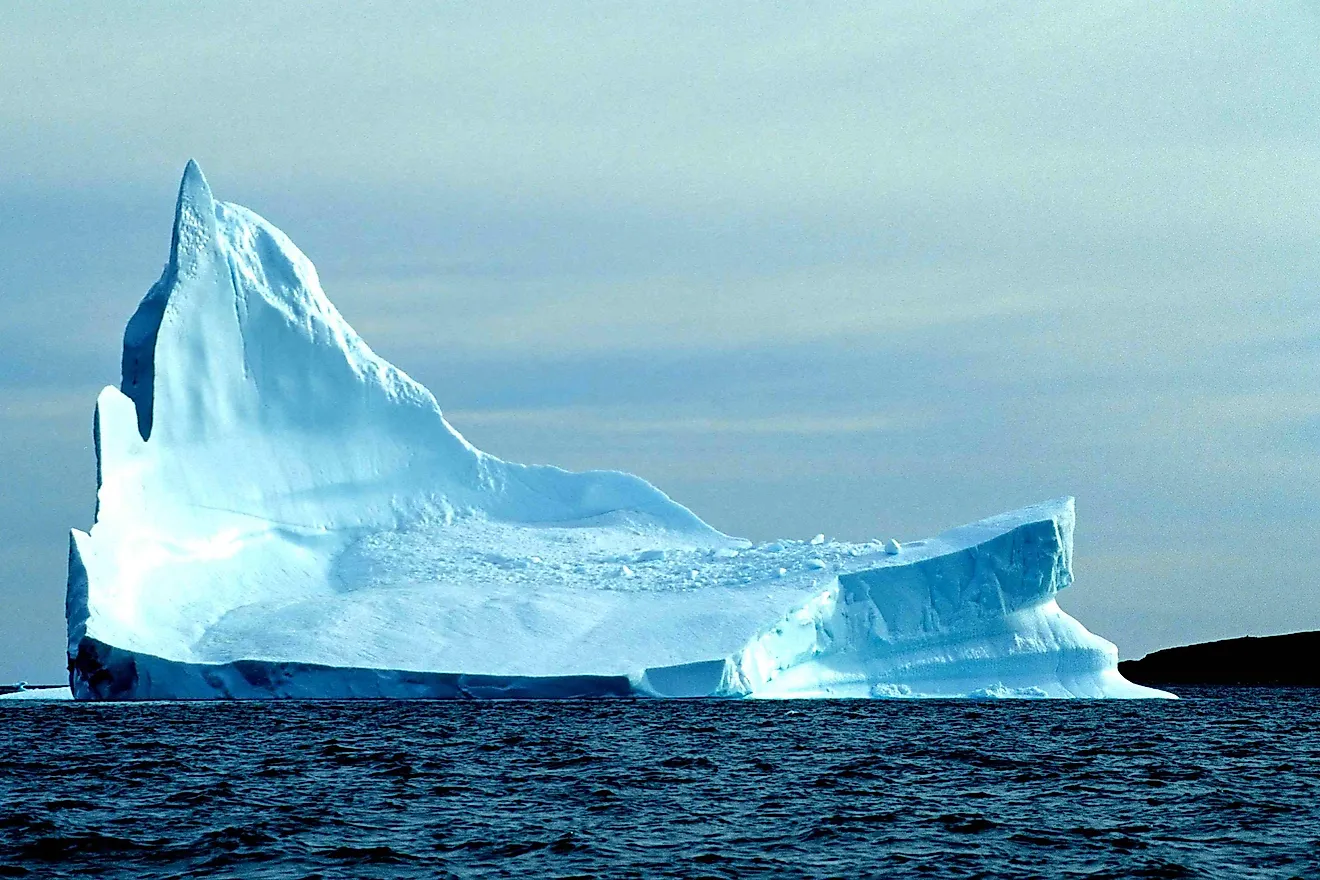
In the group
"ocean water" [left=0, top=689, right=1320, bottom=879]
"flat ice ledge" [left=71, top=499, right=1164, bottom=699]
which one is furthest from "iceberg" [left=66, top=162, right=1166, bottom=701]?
"ocean water" [left=0, top=689, right=1320, bottom=879]

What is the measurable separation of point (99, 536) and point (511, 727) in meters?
6.42

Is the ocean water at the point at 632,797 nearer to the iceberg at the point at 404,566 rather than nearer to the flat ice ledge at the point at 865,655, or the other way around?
the flat ice ledge at the point at 865,655

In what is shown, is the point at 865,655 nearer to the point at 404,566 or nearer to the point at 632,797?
the point at 404,566

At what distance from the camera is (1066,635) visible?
80.3ft

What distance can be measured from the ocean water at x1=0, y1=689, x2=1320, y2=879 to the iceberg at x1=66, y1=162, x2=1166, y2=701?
2.36 feet

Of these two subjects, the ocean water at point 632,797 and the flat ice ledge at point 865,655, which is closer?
the ocean water at point 632,797

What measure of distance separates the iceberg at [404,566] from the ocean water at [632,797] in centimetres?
72

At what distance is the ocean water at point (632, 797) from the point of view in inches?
396

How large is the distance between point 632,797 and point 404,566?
462 inches

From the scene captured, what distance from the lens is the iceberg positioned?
20.9 metres

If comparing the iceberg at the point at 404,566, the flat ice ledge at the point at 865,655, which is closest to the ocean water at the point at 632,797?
the flat ice ledge at the point at 865,655

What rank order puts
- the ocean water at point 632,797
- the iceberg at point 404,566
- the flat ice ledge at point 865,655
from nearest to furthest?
the ocean water at point 632,797 < the flat ice ledge at point 865,655 < the iceberg at point 404,566

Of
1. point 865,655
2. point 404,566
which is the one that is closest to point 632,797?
point 865,655

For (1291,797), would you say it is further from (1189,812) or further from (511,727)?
(511,727)
